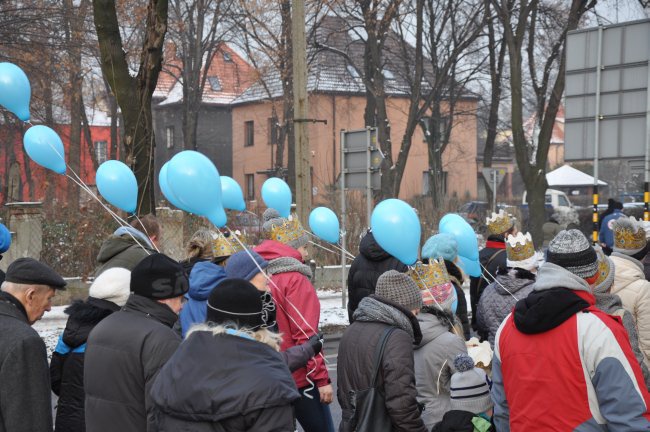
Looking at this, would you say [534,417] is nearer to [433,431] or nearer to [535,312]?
[535,312]

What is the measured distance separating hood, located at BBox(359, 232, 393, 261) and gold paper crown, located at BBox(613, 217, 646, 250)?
1.98 meters

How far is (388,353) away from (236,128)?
47.1m

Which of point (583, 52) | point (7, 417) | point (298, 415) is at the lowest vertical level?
point (298, 415)

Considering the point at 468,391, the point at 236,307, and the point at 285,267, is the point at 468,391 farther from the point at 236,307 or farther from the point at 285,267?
the point at 285,267

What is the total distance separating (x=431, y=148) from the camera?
31797 mm

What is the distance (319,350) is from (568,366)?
1885 mm

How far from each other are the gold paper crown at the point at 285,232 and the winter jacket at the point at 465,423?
8.04 ft

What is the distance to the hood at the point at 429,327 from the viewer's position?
4281mm

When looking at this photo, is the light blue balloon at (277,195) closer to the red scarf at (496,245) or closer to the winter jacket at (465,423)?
the red scarf at (496,245)

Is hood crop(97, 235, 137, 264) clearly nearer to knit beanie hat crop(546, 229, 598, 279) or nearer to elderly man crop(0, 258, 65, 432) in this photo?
elderly man crop(0, 258, 65, 432)

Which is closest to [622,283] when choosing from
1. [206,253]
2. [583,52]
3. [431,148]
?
[206,253]

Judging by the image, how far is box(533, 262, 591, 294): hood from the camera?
321cm

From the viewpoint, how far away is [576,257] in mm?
3455

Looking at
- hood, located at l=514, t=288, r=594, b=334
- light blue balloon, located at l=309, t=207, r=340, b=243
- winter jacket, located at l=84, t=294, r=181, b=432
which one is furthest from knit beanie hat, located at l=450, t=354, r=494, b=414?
light blue balloon, located at l=309, t=207, r=340, b=243
